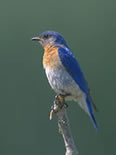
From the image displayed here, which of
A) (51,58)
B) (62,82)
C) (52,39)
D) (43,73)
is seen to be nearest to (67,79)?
(62,82)

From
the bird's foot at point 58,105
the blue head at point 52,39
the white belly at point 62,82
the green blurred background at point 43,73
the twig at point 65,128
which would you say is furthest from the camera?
the green blurred background at point 43,73

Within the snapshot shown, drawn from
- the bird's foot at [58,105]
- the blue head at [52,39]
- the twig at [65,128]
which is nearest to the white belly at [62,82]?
the bird's foot at [58,105]

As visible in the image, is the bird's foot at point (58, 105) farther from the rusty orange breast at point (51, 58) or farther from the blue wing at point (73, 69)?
the rusty orange breast at point (51, 58)

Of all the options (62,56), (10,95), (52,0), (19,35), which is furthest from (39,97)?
(62,56)

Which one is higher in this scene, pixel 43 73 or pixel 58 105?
pixel 43 73

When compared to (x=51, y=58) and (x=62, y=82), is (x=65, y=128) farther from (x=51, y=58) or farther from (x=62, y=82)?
(x=51, y=58)

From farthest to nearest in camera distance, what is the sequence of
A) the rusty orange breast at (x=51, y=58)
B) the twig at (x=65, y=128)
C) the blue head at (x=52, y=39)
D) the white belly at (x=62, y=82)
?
the blue head at (x=52, y=39)
the rusty orange breast at (x=51, y=58)
the white belly at (x=62, y=82)
the twig at (x=65, y=128)

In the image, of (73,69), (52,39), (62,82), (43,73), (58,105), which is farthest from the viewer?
(43,73)
